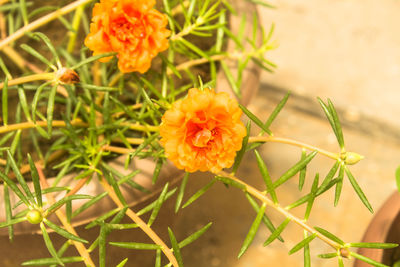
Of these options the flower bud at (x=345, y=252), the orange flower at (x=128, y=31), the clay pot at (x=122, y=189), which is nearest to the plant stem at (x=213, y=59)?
the clay pot at (x=122, y=189)

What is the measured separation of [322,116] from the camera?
108 centimetres

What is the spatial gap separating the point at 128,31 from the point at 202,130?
0.41 feet

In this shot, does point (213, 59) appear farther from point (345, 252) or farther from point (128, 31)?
point (345, 252)

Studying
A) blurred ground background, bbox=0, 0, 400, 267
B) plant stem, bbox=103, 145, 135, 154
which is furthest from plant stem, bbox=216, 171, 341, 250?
blurred ground background, bbox=0, 0, 400, 267

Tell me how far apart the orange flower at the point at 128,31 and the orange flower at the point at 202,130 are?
84mm

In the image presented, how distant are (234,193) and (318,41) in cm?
44

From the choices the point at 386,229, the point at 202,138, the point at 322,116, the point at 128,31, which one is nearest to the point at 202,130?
the point at 202,138

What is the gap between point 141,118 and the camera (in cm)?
55

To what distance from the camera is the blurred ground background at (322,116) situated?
0.93 meters

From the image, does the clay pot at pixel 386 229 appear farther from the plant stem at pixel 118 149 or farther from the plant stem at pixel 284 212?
the plant stem at pixel 118 149

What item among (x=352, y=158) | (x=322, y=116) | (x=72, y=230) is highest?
(x=352, y=158)

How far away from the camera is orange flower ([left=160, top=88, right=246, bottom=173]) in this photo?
1.28ft

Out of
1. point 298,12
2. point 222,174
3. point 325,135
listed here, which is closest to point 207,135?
point 222,174

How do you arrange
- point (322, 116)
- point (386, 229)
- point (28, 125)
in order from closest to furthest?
1. point (28, 125)
2. point (386, 229)
3. point (322, 116)
